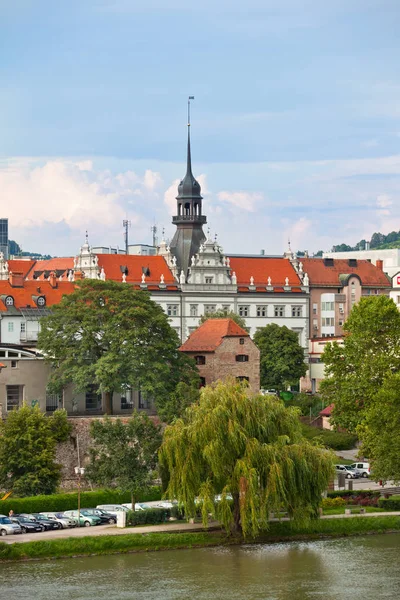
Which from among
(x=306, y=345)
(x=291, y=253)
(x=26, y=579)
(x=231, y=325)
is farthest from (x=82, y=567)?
(x=291, y=253)

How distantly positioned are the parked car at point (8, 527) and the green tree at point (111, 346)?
19769 millimetres

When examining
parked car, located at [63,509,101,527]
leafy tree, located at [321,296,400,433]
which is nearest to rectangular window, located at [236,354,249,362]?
leafy tree, located at [321,296,400,433]

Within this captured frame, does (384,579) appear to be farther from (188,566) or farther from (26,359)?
(26,359)

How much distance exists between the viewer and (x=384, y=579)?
61.0 metres

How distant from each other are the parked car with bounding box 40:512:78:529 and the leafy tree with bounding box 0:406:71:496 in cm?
538

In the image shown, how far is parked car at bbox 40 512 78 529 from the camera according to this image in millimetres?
70562

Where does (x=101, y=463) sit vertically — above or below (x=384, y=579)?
above

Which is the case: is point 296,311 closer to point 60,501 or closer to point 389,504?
point 389,504

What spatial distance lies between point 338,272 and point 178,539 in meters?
109

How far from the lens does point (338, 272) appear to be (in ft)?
574

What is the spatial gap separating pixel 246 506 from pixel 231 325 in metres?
31.0

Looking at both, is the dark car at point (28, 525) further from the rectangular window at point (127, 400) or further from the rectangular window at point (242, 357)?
the rectangular window at point (242, 357)

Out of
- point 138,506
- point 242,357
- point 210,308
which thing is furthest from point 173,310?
point 138,506

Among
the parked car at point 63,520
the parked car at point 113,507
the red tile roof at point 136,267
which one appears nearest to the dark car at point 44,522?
the parked car at point 63,520
